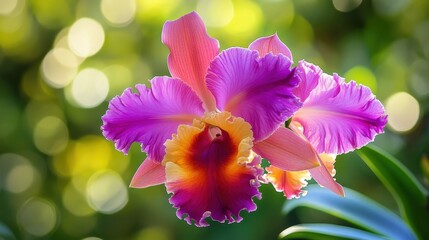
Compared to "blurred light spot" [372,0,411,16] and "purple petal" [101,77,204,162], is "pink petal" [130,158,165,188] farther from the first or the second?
"blurred light spot" [372,0,411,16]

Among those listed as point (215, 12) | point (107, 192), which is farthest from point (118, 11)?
point (107, 192)

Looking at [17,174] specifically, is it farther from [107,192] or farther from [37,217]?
[107,192]

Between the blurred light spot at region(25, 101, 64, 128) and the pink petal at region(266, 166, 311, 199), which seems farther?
the blurred light spot at region(25, 101, 64, 128)

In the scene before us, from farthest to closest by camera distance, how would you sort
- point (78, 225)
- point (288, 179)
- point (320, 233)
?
point (78, 225), point (320, 233), point (288, 179)

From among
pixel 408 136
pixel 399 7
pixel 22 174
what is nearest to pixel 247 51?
pixel 408 136

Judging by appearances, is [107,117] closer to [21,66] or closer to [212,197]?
[212,197]

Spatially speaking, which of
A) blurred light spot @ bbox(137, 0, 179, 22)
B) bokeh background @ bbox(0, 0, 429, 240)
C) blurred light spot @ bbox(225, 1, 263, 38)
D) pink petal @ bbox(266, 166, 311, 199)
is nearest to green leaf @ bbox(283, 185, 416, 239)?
pink petal @ bbox(266, 166, 311, 199)

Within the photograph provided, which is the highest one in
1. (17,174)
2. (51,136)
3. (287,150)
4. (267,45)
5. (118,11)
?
(267,45)
